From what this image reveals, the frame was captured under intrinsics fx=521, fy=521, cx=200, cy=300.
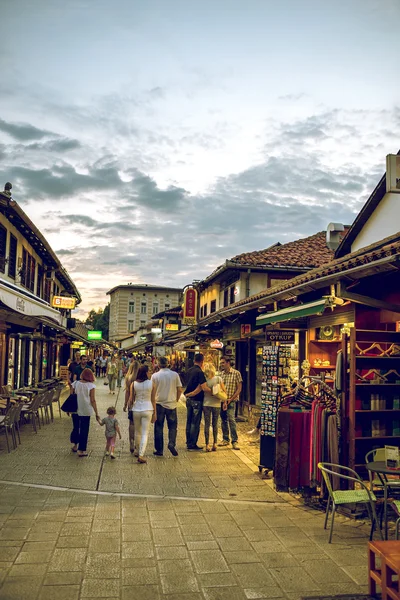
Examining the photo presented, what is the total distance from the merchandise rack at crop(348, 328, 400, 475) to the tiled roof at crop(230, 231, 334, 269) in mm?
14020

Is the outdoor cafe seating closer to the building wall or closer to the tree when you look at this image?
the building wall

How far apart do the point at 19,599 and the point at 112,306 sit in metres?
93.7

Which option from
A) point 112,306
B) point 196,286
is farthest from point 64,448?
point 112,306

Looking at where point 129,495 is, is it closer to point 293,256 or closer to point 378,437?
point 378,437

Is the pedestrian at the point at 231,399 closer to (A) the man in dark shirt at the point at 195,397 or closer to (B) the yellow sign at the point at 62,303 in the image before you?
(A) the man in dark shirt at the point at 195,397

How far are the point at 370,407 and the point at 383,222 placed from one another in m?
8.81

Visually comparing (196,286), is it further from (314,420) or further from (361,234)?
(314,420)

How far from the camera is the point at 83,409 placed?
30.5ft

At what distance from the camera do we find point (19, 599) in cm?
389

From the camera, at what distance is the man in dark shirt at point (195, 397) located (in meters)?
10.0

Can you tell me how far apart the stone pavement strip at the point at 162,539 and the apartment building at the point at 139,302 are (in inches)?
3151

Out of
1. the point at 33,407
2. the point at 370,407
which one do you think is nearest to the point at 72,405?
the point at 33,407

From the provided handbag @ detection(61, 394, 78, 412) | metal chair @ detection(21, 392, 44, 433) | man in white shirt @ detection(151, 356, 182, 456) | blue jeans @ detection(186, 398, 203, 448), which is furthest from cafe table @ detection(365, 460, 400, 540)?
metal chair @ detection(21, 392, 44, 433)

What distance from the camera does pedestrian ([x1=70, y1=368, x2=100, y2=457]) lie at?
9.26 m
